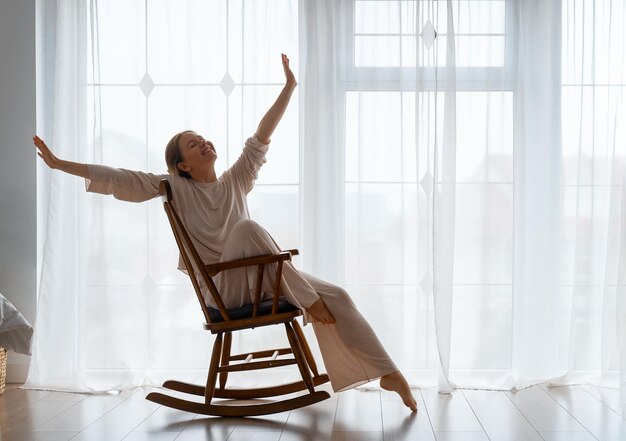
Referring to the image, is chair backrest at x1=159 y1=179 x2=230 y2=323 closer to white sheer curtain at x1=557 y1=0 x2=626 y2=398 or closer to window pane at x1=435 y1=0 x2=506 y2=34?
window pane at x1=435 y1=0 x2=506 y2=34

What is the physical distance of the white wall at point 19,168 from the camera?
12.3 feet

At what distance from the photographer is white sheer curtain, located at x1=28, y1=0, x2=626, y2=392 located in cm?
355

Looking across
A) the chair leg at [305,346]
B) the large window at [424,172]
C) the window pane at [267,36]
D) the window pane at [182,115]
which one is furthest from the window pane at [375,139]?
the chair leg at [305,346]

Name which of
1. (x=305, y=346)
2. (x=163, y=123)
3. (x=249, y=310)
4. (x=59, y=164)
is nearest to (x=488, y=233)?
(x=305, y=346)

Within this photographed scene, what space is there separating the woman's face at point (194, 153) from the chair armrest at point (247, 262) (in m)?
0.53

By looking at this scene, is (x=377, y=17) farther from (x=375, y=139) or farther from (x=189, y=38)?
(x=189, y=38)

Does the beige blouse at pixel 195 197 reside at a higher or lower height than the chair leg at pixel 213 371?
higher

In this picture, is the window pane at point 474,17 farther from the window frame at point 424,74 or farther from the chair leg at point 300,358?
the chair leg at point 300,358

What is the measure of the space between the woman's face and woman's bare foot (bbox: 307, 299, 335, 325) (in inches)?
29.7

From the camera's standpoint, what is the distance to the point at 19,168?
3.75 meters

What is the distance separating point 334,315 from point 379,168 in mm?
865

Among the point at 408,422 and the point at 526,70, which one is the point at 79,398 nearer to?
the point at 408,422

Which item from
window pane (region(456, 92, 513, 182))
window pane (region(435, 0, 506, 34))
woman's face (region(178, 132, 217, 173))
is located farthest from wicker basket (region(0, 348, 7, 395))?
window pane (region(435, 0, 506, 34))

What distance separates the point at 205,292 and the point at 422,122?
1304mm
